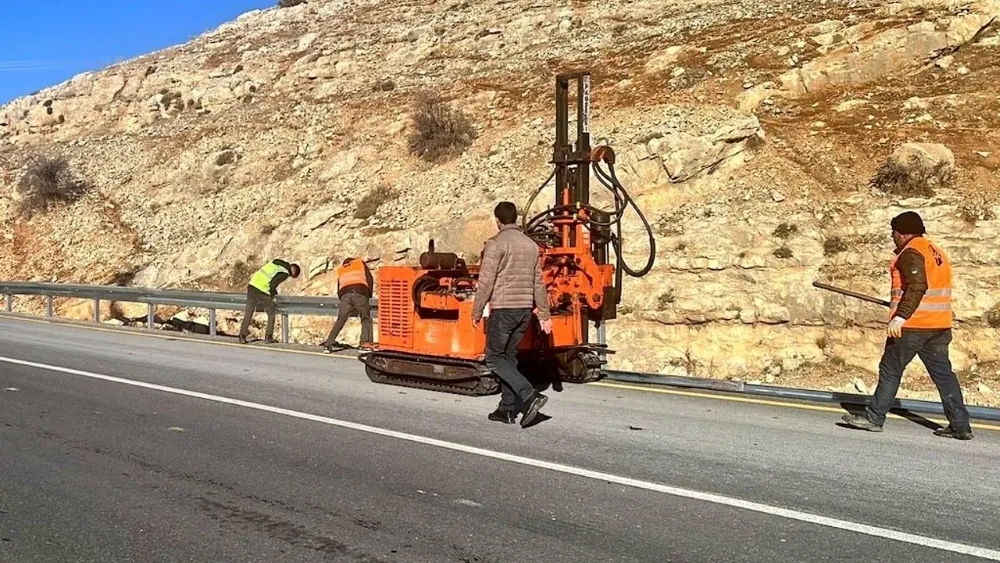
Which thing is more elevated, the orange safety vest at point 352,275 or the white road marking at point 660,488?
the orange safety vest at point 352,275

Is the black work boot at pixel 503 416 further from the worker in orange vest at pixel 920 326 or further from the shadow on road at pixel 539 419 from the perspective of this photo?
the worker in orange vest at pixel 920 326

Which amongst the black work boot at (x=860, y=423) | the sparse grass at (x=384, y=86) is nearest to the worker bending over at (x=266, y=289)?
the black work boot at (x=860, y=423)

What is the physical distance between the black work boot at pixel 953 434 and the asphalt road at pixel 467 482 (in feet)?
0.45

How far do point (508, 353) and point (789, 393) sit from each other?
3420 mm

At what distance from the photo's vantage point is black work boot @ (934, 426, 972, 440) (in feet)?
21.5

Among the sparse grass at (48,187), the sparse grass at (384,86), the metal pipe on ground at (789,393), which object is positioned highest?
the sparse grass at (384,86)

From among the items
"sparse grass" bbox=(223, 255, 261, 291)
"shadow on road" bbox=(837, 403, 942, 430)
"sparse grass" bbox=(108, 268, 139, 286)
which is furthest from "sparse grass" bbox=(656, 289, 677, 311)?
"sparse grass" bbox=(108, 268, 139, 286)


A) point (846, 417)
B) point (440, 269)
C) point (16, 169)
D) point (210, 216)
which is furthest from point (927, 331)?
point (16, 169)

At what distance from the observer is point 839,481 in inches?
214

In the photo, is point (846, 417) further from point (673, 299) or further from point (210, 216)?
point (210, 216)

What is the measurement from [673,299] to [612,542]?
33.8ft

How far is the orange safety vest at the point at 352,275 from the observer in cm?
1338

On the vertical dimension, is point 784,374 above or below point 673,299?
below

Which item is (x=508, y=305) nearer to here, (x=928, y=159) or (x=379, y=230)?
(x=928, y=159)
